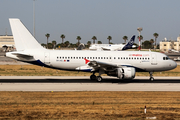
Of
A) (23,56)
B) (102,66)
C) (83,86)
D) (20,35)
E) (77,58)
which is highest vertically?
(20,35)

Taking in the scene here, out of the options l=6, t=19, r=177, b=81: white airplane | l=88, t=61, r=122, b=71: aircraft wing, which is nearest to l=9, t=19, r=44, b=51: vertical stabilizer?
l=6, t=19, r=177, b=81: white airplane

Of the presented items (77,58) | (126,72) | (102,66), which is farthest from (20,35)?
(126,72)

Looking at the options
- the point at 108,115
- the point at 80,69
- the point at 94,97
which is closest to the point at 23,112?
the point at 108,115

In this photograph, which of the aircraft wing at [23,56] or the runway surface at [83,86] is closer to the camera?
the runway surface at [83,86]

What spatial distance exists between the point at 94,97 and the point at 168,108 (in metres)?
6.38

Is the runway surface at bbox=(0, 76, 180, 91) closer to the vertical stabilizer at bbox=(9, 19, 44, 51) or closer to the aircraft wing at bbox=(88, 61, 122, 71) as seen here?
the aircraft wing at bbox=(88, 61, 122, 71)

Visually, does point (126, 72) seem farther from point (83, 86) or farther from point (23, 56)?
point (23, 56)

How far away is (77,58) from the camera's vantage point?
33.6 meters

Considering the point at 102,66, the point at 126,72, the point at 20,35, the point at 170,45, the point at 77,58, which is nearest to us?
the point at 126,72

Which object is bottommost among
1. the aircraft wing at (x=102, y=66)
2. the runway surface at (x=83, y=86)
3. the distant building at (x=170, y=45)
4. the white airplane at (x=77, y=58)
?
the runway surface at (x=83, y=86)

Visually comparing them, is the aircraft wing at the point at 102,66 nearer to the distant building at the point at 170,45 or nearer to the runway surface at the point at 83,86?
the runway surface at the point at 83,86

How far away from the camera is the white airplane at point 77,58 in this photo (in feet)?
109

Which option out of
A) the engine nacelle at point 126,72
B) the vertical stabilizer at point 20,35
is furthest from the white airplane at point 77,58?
the engine nacelle at point 126,72

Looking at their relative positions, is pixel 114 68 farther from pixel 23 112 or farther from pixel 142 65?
pixel 23 112
